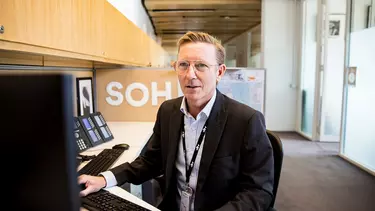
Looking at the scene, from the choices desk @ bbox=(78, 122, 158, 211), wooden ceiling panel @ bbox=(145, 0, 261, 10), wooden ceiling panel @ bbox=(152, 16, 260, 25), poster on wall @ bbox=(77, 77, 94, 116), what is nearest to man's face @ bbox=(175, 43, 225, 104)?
desk @ bbox=(78, 122, 158, 211)

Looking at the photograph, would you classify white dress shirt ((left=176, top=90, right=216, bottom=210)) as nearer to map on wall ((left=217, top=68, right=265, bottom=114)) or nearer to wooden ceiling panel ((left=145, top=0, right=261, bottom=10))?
map on wall ((left=217, top=68, right=265, bottom=114))

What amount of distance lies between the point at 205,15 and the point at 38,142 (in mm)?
8090

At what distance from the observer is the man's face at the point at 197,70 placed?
1.31 meters

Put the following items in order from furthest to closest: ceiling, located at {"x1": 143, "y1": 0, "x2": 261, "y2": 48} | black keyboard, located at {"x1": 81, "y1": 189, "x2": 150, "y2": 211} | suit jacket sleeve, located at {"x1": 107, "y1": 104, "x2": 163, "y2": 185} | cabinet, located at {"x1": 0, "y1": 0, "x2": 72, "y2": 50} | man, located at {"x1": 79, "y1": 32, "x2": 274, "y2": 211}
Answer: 1. ceiling, located at {"x1": 143, "y1": 0, "x2": 261, "y2": 48}
2. suit jacket sleeve, located at {"x1": 107, "y1": 104, "x2": 163, "y2": 185}
3. man, located at {"x1": 79, "y1": 32, "x2": 274, "y2": 211}
4. black keyboard, located at {"x1": 81, "y1": 189, "x2": 150, "y2": 211}
5. cabinet, located at {"x1": 0, "y1": 0, "x2": 72, "y2": 50}

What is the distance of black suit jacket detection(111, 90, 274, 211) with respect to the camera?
3.89 feet

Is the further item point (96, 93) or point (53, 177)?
point (96, 93)

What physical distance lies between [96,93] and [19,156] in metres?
2.89

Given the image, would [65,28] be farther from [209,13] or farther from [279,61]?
[209,13]

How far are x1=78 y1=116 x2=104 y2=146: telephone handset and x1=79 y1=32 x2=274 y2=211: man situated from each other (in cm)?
74

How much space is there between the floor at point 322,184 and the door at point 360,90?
24 cm

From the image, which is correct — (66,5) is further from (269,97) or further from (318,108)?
(269,97)

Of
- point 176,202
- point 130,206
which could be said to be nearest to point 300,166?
point 176,202

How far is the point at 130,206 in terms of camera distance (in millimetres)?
1112

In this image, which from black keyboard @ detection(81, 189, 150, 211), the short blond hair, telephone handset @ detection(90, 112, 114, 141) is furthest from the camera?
telephone handset @ detection(90, 112, 114, 141)
